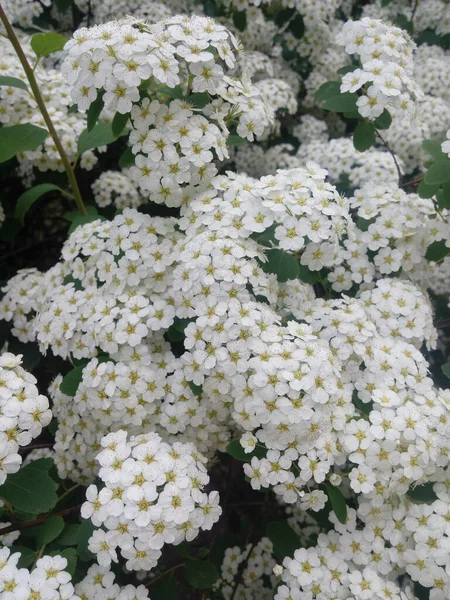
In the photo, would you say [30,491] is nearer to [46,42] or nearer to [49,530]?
[49,530]

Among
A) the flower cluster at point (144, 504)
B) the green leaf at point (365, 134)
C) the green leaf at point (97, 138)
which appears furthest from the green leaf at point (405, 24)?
the flower cluster at point (144, 504)

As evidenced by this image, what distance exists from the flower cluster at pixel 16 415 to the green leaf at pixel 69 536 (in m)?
0.44

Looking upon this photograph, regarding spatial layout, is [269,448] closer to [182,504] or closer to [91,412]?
[182,504]

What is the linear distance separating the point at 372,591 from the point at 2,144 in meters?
2.39

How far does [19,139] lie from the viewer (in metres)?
2.64

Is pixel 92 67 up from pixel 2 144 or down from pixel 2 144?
up

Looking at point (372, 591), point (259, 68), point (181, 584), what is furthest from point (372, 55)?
point (181, 584)

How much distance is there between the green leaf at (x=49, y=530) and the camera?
83.1 inches

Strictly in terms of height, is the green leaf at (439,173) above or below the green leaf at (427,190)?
above

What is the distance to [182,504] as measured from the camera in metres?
1.86

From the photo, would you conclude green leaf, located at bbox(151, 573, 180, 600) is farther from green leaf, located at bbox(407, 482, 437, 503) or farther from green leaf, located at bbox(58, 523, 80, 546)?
green leaf, located at bbox(407, 482, 437, 503)

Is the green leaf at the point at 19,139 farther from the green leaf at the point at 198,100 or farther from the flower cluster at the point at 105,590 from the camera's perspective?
the flower cluster at the point at 105,590

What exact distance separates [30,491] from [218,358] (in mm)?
799

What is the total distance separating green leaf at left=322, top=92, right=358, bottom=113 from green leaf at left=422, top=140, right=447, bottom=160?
0.36 m
